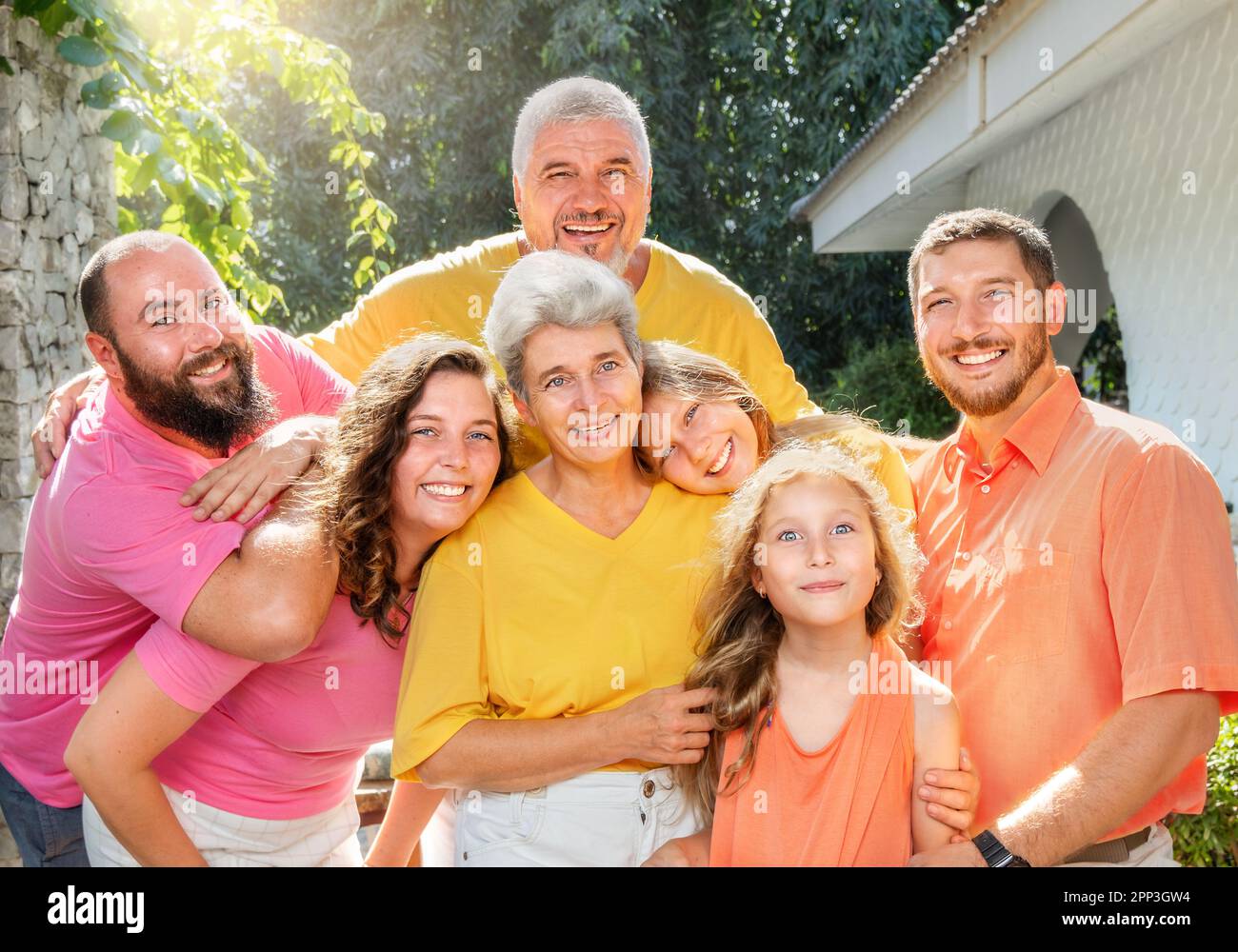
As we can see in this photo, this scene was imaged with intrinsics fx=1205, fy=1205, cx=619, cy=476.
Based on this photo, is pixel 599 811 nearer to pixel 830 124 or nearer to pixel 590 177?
pixel 590 177

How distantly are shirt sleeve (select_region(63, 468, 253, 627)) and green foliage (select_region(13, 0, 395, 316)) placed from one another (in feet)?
7.09

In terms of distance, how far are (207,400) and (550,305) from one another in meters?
0.76

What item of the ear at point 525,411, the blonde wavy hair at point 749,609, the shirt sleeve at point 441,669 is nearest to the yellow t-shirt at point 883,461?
the blonde wavy hair at point 749,609

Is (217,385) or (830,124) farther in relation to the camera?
(830,124)

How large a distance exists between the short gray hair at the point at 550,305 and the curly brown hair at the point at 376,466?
2.9 inches

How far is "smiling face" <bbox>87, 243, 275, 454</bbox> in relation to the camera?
2.47 m

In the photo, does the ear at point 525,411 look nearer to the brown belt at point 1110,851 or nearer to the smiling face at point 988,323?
the smiling face at point 988,323

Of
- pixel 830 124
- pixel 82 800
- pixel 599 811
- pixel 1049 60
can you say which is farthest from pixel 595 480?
pixel 830 124

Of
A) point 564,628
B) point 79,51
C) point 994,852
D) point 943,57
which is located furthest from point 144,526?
point 943,57

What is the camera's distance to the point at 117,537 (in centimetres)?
225

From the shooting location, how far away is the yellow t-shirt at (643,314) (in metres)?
3.13

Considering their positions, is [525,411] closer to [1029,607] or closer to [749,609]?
[749,609]
